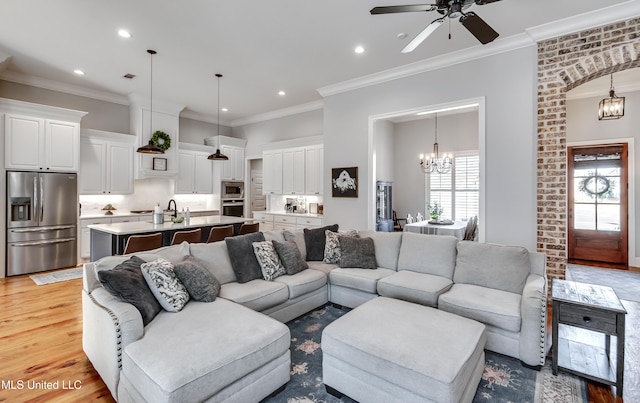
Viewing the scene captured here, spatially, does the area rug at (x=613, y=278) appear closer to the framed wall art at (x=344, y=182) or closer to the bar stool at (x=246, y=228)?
the framed wall art at (x=344, y=182)

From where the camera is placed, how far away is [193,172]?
7.68m

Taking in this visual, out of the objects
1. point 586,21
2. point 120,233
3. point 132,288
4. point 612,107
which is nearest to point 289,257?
point 132,288

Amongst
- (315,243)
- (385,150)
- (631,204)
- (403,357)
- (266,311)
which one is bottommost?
(266,311)

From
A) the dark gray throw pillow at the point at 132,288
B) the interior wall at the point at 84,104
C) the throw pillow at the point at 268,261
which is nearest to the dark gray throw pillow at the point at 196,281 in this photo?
the dark gray throw pillow at the point at 132,288

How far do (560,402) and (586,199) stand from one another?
5651 millimetres

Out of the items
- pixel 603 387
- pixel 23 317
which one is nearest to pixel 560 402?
pixel 603 387

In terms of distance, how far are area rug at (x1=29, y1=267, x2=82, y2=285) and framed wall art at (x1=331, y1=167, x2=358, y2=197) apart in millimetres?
4470

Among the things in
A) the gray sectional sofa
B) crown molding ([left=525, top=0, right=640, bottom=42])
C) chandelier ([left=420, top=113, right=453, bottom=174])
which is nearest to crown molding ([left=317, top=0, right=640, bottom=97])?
crown molding ([left=525, top=0, right=640, bottom=42])

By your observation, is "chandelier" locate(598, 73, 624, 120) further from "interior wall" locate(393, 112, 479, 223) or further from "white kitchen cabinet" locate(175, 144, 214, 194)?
"white kitchen cabinet" locate(175, 144, 214, 194)

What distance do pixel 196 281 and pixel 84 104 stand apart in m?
5.75

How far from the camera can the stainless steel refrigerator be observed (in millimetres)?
4988

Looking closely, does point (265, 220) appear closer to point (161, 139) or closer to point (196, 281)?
point (161, 139)

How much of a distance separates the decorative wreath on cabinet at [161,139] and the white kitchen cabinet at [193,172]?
1.66ft

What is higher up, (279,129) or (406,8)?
(279,129)
